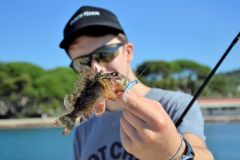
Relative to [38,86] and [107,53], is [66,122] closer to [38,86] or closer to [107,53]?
[107,53]

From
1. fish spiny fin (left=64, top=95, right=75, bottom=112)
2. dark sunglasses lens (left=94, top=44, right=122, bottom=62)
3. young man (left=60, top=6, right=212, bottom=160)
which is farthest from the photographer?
dark sunglasses lens (left=94, top=44, right=122, bottom=62)

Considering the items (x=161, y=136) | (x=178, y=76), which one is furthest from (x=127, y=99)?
(x=178, y=76)

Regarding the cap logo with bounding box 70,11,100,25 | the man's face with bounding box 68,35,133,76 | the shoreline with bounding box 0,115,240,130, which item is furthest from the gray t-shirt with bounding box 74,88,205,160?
the shoreline with bounding box 0,115,240,130

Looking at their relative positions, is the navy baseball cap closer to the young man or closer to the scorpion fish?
the young man

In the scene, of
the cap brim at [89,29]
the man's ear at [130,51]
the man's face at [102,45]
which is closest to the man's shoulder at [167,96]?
the man's face at [102,45]

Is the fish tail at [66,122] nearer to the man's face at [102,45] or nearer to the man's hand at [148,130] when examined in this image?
the man's hand at [148,130]

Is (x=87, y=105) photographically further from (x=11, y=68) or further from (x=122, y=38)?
(x=11, y=68)

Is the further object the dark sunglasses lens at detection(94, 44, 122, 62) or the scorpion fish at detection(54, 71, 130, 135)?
the dark sunglasses lens at detection(94, 44, 122, 62)
